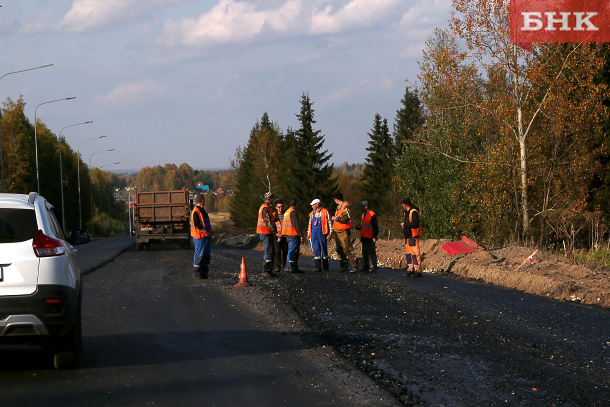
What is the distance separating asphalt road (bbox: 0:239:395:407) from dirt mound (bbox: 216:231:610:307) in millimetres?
5243

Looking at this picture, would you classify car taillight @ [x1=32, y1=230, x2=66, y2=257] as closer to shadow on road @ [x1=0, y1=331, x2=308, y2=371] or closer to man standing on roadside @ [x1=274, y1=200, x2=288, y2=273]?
shadow on road @ [x1=0, y1=331, x2=308, y2=371]

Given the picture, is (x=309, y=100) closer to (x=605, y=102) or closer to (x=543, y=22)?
(x=605, y=102)

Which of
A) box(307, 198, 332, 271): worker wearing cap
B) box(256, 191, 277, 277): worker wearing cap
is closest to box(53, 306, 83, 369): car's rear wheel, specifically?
box(256, 191, 277, 277): worker wearing cap

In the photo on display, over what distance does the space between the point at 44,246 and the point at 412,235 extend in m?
11.0

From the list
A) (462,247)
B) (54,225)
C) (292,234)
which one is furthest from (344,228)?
(54,225)

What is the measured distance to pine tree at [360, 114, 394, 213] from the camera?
69375mm

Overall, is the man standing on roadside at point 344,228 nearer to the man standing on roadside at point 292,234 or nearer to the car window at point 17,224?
the man standing on roadside at point 292,234

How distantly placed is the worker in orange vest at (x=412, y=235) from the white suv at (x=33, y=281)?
10.5m

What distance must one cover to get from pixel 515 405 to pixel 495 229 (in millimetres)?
22563

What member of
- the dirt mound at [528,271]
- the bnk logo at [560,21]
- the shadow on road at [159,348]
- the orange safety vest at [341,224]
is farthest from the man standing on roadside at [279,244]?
the bnk logo at [560,21]

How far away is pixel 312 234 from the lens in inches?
727

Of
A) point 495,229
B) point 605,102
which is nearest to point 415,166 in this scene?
point 605,102

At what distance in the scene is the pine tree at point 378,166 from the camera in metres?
69.4

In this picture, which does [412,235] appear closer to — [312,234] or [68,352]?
[312,234]
